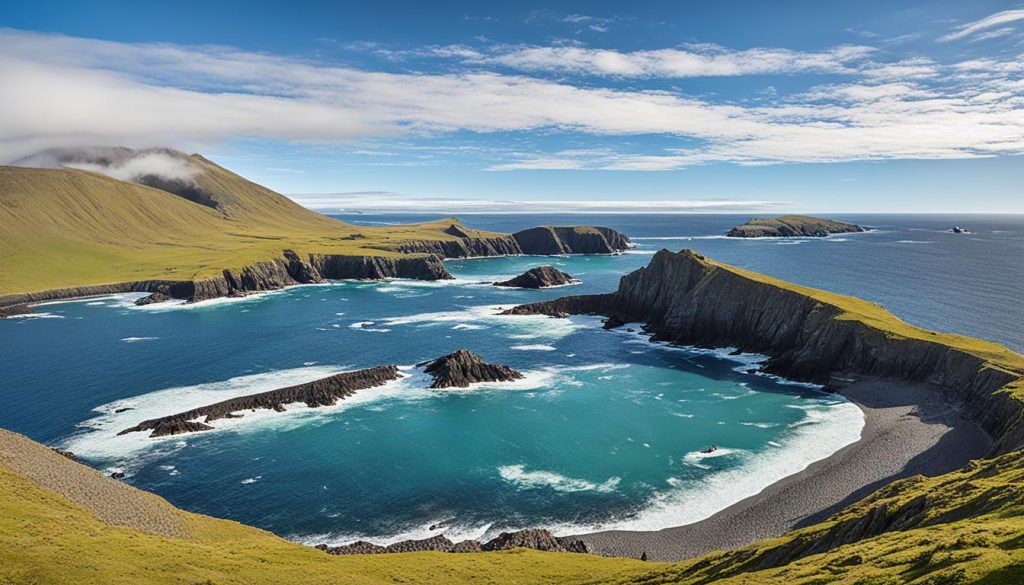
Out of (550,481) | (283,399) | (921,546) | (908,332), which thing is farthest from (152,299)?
(921,546)

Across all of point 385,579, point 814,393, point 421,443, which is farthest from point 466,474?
point 814,393

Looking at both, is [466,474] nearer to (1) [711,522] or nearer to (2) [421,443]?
(2) [421,443]

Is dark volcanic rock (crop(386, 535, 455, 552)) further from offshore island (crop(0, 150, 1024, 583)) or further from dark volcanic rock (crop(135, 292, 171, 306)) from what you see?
dark volcanic rock (crop(135, 292, 171, 306))

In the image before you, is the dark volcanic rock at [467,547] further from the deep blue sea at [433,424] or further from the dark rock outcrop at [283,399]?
the dark rock outcrop at [283,399]

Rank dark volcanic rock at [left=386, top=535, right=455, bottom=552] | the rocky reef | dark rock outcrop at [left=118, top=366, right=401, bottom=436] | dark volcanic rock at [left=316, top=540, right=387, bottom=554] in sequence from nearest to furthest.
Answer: dark volcanic rock at [left=316, top=540, right=387, bottom=554]
the rocky reef
dark volcanic rock at [left=386, top=535, right=455, bottom=552]
dark rock outcrop at [left=118, top=366, right=401, bottom=436]

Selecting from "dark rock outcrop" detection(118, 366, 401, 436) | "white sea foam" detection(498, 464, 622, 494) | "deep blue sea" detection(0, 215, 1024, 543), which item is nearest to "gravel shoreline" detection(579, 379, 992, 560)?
"deep blue sea" detection(0, 215, 1024, 543)

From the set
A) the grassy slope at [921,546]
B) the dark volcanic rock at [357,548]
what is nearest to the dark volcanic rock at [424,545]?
the dark volcanic rock at [357,548]

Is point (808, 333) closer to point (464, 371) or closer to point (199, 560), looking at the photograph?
point (464, 371)
